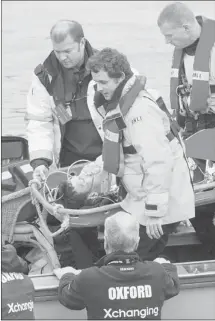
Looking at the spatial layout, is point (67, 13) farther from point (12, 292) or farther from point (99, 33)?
point (12, 292)

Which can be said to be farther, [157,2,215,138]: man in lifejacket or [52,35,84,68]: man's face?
[157,2,215,138]: man in lifejacket

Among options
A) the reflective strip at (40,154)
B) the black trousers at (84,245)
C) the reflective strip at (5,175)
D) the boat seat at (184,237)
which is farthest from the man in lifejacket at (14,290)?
the boat seat at (184,237)

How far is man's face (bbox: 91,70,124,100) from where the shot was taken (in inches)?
176

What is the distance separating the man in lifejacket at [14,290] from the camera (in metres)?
3.90

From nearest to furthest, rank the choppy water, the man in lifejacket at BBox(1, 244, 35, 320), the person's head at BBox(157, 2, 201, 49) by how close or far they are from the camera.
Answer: the man in lifejacket at BBox(1, 244, 35, 320), the person's head at BBox(157, 2, 201, 49), the choppy water

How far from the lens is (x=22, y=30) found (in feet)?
51.0

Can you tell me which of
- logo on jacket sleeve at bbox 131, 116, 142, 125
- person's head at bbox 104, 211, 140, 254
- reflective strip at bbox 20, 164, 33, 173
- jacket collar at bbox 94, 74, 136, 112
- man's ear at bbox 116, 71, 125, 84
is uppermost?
man's ear at bbox 116, 71, 125, 84

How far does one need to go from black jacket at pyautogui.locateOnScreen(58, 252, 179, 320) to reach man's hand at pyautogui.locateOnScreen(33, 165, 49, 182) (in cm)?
108

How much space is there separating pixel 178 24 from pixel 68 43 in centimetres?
57

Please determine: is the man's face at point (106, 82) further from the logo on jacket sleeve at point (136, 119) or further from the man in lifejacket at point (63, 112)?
the man in lifejacket at point (63, 112)

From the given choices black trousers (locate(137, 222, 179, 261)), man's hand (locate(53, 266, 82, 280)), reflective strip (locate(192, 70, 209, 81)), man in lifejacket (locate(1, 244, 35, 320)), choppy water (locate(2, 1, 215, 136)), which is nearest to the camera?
man in lifejacket (locate(1, 244, 35, 320))

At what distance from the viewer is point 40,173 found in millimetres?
5031

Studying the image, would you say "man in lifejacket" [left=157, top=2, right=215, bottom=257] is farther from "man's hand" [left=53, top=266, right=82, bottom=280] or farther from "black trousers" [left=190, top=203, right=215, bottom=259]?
"man's hand" [left=53, top=266, right=82, bottom=280]

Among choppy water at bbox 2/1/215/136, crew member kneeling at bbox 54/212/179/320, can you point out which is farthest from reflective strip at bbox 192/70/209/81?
choppy water at bbox 2/1/215/136
